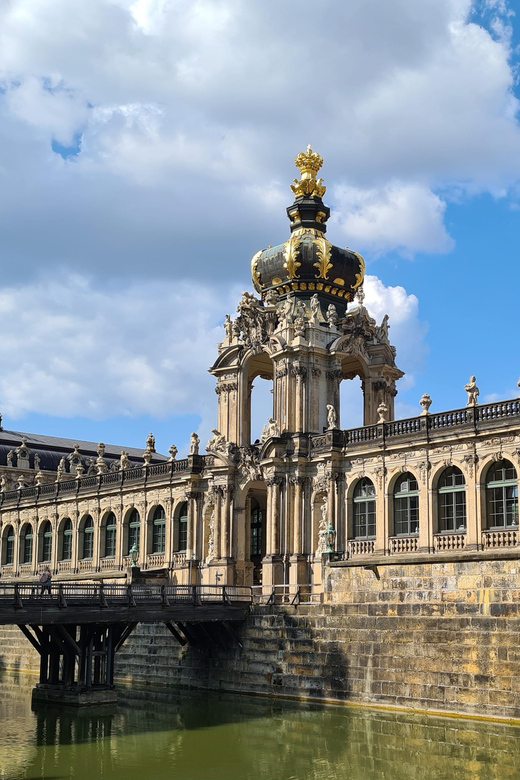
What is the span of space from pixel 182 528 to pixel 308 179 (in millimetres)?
23108

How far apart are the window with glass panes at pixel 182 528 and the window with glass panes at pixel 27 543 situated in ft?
66.0

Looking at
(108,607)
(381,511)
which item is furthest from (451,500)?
(108,607)

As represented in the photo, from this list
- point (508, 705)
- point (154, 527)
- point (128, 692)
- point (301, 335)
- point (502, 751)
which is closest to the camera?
point (502, 751)

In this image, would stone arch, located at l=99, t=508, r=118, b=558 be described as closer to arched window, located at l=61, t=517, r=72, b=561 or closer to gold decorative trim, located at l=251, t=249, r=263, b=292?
arched window, located at l=61, t=517, r=72, b=561

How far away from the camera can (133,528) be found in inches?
2734

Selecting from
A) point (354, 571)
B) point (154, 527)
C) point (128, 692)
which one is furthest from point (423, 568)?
point (154, 527)

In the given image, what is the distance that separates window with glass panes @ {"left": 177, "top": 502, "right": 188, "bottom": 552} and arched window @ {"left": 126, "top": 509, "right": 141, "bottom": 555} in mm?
4629

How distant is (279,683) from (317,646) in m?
2.62

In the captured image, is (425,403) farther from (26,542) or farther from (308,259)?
(26,542)

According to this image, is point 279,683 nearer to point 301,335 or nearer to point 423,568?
point 423,568

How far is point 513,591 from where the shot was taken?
3897cm

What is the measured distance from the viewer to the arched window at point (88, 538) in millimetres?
73312

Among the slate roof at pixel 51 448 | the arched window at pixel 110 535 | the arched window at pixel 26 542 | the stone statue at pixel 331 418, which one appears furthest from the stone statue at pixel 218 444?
the slate roof at pixel 51 448

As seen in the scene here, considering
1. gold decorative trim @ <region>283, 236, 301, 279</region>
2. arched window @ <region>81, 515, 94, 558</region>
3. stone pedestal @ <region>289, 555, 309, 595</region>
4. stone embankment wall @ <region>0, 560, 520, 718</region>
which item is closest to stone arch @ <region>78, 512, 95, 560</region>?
arched window @ <region>81, 515, 94, 558</region>
